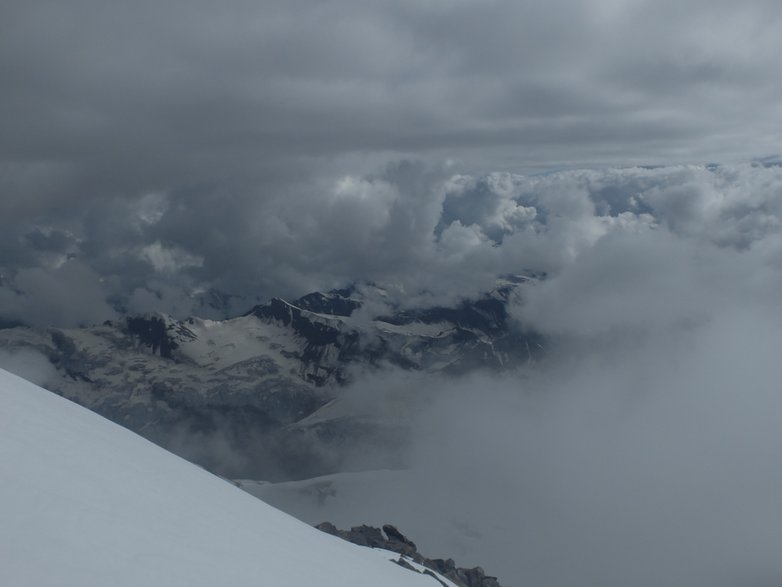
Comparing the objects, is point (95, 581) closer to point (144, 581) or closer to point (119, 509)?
point (144, 581)

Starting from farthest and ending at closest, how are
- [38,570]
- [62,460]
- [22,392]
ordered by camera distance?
[22,392] → [62,460] → [38,570]

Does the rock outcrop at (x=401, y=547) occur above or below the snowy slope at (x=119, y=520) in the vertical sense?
below

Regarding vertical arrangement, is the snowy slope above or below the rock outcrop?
above

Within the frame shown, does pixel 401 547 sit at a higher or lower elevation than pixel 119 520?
lower

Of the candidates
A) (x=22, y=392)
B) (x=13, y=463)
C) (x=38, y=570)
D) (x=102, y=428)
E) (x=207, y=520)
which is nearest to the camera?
(x=38, y=570)

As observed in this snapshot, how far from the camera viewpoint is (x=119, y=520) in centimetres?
2222

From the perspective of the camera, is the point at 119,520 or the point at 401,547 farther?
the point at 401,547

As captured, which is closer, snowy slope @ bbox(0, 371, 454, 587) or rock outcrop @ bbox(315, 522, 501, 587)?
snowy slope @ bbox(0, 371, 454, 587)

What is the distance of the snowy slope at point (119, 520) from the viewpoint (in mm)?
18844

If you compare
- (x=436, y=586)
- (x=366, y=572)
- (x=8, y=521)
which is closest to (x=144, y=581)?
(x=8, y=521)

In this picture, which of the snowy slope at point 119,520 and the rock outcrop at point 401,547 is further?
the rock outcrop at point 401,547

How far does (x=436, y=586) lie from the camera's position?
49250 mm

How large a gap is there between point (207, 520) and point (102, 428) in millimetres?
9495

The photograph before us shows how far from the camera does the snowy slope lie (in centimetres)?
1884
